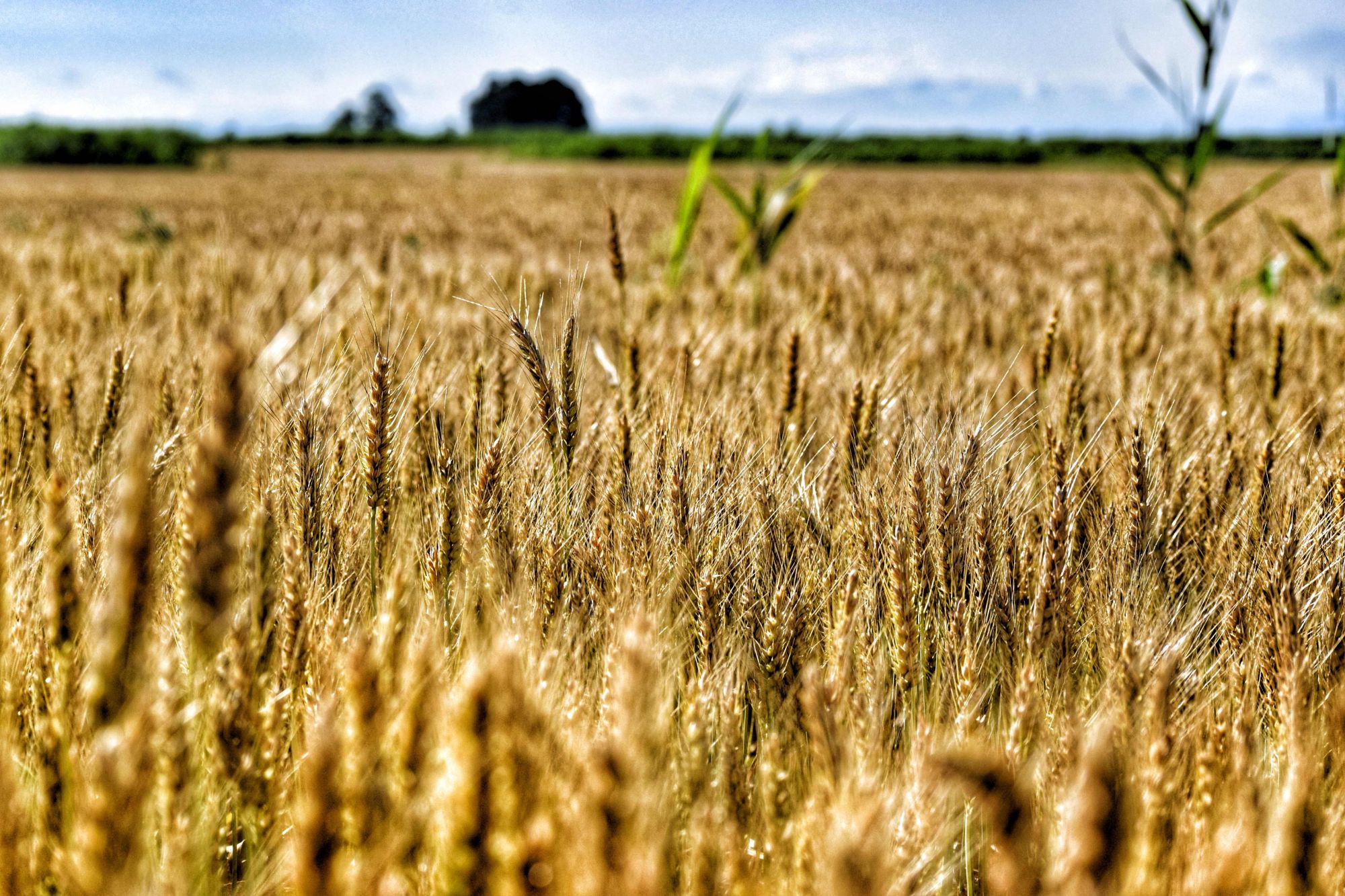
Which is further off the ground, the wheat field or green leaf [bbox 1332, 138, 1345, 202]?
green leaf [bbox 1332, 138, 1345, 202]

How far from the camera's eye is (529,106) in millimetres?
76188

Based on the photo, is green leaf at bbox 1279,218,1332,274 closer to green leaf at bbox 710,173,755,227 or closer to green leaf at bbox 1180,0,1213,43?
green leaf at bbox 1180,0,1213,43

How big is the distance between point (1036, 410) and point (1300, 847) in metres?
1.67

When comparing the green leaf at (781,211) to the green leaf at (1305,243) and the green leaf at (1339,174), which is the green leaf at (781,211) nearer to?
the green leaf at (1305,243)

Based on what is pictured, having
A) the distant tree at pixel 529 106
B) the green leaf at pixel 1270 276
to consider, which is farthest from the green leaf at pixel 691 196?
the distant tree at pixel 529 106

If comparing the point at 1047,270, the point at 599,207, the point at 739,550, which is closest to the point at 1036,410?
the point at 739,550

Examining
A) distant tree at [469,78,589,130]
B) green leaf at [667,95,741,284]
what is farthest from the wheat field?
distant tree at [469,78,589,130]

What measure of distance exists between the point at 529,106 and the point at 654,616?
80654mm

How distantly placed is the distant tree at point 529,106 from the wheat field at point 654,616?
3035 inches

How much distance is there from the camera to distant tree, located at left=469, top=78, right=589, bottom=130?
7619cm

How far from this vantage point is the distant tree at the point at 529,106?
250ft

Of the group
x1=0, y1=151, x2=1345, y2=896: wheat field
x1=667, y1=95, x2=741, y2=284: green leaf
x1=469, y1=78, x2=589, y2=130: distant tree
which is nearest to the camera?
x1=0, y1=151, x2=1345, y2=896: wheat field

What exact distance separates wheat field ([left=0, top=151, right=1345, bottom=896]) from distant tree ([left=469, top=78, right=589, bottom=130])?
77.1m

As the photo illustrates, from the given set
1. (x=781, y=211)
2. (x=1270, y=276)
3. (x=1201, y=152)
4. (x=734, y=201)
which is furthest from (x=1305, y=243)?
(x=734, y=201)
